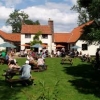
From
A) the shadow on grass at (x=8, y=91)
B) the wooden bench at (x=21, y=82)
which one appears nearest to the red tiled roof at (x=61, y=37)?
the shadow on grass at (x=8, y=91)

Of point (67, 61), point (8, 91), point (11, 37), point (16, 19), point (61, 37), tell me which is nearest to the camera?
point (8, 91)

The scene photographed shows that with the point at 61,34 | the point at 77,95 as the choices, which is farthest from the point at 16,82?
the point at 61,34

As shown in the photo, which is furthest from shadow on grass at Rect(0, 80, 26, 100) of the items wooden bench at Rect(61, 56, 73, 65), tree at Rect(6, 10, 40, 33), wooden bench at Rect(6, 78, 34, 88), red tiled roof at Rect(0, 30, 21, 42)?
tree at Rect(6, 10, 40, 33)

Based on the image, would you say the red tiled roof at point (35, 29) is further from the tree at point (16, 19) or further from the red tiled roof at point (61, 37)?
the tree at point (16, 19)

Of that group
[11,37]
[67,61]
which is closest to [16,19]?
[11,37]

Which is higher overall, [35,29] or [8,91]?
[35,29]

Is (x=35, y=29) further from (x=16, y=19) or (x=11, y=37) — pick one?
(x=16, y=19)

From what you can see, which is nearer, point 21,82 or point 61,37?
point 21,82

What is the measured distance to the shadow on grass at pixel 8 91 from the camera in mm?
12234

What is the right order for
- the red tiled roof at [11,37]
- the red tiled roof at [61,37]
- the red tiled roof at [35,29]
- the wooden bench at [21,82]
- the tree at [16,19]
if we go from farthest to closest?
the tree at [16,19] → the red tiled roof at [11,37] → the red tiled roof at [61,37] → the red tiled roof at [35,29] → the wooden bench at [21,82]

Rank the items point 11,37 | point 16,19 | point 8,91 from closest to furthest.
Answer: point 8,91
point 11,37
point 16,19

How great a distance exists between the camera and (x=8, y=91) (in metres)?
13.5

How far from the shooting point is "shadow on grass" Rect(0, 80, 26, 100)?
40.1 ft

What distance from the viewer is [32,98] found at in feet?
20.1
